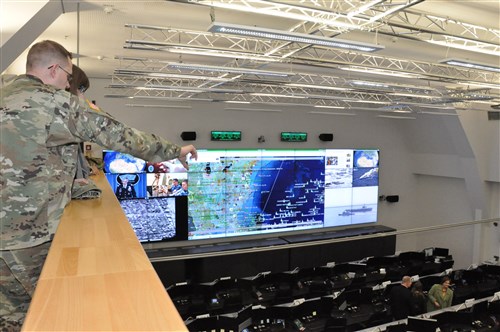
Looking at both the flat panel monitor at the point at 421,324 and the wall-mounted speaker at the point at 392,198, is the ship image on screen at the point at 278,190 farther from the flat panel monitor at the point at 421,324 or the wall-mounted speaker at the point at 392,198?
the flat panel monitor at the point at 421,324

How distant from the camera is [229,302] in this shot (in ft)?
33.3

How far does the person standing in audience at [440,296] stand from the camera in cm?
1008

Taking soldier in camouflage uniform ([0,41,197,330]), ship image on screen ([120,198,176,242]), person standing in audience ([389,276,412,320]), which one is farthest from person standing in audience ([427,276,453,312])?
soldier in camouflage uniform ([0,41,197,330])

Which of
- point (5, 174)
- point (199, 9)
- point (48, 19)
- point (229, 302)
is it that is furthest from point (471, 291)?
point (5, 174)

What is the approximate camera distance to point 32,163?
4.44ft

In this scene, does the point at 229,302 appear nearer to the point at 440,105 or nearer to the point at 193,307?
the point at 193,307

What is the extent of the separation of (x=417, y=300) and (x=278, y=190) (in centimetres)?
697

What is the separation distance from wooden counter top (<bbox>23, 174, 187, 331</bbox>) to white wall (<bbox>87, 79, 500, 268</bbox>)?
1297 cm

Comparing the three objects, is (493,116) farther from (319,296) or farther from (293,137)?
(319,296)

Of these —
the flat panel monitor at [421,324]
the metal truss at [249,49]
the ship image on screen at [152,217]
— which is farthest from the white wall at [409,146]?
the flat panel monitor at [421,324]

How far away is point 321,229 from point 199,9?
11.3 meters

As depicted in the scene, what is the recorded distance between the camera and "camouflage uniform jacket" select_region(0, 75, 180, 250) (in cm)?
131

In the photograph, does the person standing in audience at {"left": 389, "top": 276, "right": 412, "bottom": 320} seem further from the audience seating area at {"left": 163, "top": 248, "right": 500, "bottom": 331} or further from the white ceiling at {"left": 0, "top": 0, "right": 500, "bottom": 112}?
the white ceiling at {"left": 0, "top": 0, "right": 500, "bottom": 112}

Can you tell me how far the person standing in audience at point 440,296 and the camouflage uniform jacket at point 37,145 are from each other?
10.4m
